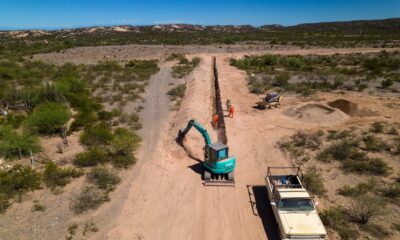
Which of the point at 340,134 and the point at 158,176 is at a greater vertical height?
the point at 340,134

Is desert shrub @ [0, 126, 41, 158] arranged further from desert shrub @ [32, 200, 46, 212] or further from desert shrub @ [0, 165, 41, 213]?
desert shrub @ [32, 200, 46, 212]

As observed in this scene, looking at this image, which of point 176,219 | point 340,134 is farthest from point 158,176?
point 340,134

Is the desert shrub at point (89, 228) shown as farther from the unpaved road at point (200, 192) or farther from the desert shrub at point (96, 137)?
the desert shrub at point (96, 137)

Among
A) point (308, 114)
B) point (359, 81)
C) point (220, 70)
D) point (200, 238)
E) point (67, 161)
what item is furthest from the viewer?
point (220, 70)

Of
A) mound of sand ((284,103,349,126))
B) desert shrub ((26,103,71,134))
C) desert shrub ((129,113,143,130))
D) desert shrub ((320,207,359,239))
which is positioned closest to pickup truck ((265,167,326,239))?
desert shrub ((320,207,359,239))

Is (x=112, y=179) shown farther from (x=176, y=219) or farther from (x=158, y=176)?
(x=176, y=219)
